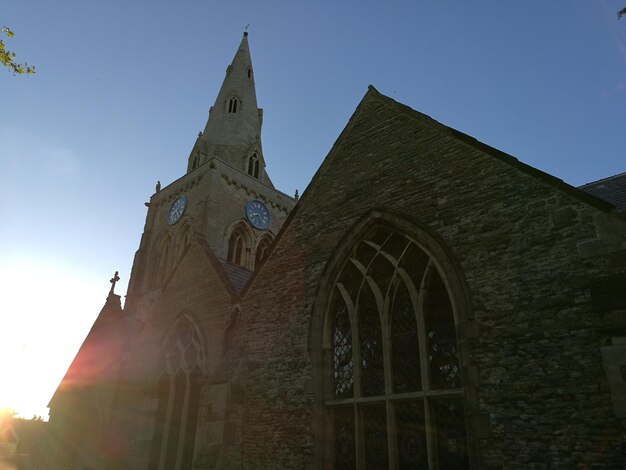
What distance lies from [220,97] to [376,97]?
3276cm

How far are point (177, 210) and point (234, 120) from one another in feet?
30.7

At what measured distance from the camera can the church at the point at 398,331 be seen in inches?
229

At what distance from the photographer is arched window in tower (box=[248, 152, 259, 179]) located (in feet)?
120

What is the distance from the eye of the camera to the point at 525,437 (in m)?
5.70

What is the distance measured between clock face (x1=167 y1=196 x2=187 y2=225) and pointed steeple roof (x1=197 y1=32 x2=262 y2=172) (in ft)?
13.4

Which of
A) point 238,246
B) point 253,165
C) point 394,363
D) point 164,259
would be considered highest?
point 253,165

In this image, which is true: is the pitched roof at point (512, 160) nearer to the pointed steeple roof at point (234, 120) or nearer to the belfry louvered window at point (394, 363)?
the belfry louvered window at point (394, 363)

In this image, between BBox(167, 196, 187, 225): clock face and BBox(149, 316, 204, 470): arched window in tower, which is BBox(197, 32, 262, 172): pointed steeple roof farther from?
BBox(149, 316, 204, 470): arched window in tower

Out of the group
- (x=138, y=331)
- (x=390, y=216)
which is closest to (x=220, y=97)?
(x=138, y=331)

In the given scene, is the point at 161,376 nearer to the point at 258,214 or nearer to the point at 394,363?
the point at 394,363

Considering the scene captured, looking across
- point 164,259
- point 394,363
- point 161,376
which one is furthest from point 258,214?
point 394,363

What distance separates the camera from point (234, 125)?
3791 cm

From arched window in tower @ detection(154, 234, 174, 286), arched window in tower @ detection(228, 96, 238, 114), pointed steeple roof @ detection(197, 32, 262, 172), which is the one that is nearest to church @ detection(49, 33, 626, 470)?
arched window in tower @ detection(154, 234, 174, 286)

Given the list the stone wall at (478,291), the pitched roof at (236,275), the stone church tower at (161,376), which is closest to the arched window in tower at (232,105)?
the stone church tower at (161,376)
